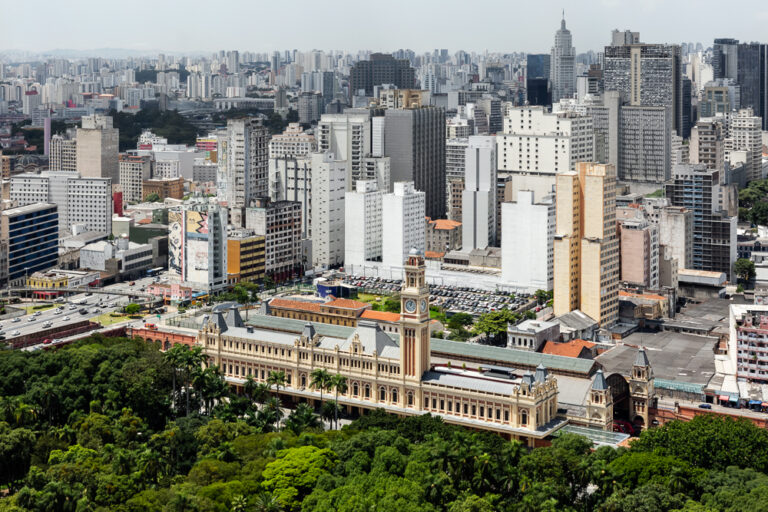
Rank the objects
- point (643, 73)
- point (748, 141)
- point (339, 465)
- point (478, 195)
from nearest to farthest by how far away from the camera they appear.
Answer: point (339, 465), point (478, 195), point (748, 141), point (643, 73)

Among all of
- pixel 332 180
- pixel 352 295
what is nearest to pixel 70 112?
pixel 332 180

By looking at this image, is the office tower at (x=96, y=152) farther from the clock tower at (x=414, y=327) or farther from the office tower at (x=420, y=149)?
the clock tower at (x=414, y=327)

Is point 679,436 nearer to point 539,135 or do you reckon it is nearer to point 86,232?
point 539,135

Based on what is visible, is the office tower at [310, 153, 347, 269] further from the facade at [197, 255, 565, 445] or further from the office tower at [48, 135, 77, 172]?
the office tower at [48, 135, 77, 172]

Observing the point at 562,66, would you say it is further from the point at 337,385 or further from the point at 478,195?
the point at 337,385

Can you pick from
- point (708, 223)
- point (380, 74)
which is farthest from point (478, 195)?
point (380, 74)

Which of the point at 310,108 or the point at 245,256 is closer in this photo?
the point at 245,256

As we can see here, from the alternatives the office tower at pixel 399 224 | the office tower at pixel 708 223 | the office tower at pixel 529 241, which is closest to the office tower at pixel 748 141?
the office tower at pixel 708 223

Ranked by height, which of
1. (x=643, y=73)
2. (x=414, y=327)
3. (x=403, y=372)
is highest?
(x=643, y=73)
